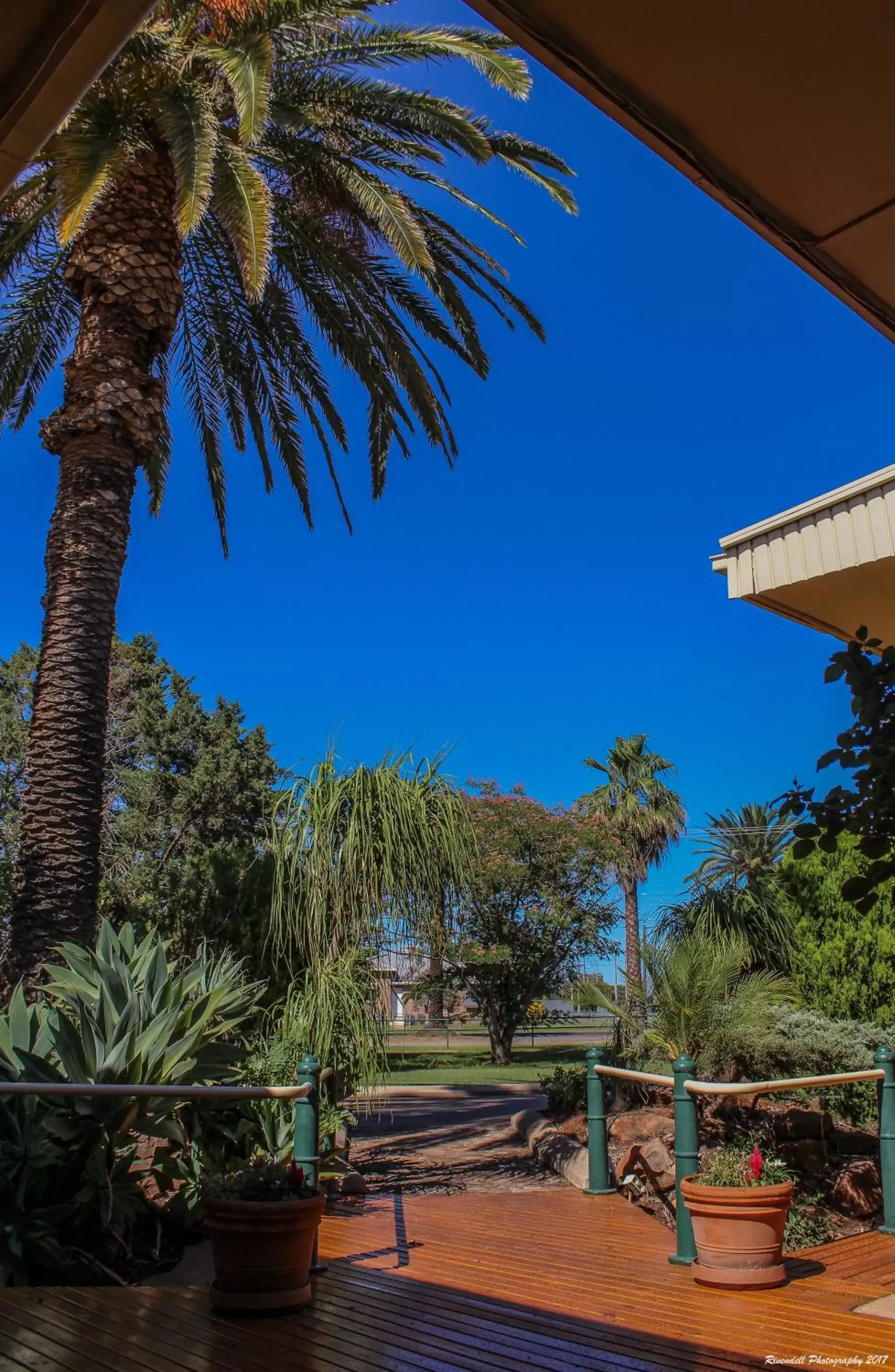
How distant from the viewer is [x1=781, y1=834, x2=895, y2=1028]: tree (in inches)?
395

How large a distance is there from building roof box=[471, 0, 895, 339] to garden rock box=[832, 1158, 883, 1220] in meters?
7.22

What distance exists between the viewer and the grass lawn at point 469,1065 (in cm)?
1978

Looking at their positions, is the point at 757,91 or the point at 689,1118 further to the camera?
the point at 689,1118

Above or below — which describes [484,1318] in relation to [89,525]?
below

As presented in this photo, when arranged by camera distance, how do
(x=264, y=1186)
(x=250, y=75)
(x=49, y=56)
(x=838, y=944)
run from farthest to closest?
(x=838, y=944)
(x=250, y=75)
(x=264, y=1186)
(x=49, y=56)

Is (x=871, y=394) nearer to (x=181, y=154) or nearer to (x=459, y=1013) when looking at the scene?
(x=181, y=154)

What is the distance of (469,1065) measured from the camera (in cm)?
2502

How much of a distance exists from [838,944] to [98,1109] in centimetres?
781

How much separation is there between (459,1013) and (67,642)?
21638 millimetres

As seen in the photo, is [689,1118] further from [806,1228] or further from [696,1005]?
[696,1005]

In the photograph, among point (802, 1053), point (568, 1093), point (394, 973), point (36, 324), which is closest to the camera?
point (394, 973)

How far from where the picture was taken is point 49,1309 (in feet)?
13.8

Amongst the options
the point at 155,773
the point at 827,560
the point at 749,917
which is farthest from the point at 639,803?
the point at 827,560

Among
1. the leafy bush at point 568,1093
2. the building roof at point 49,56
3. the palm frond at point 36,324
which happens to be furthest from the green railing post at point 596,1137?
the palm frond at point 36,324
